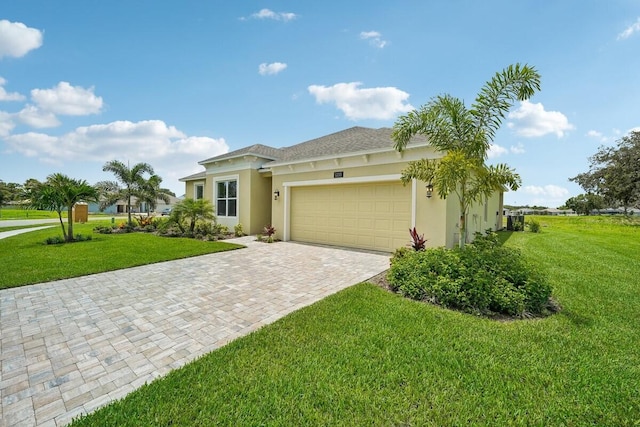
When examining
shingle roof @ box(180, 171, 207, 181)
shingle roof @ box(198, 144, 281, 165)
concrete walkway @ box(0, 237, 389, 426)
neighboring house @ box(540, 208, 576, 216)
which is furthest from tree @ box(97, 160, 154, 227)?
neighboring house @ box(540, 208, 576, 216)

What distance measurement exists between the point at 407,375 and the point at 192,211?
1235cm

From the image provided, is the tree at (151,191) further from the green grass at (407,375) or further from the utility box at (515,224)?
the utility box at (515,224)

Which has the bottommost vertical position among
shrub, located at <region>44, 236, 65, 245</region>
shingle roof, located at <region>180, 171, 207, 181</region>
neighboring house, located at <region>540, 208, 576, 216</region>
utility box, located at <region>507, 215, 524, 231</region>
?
shrub, located at <region>44, 236, 65, 245</region>

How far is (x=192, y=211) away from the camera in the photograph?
495 inches

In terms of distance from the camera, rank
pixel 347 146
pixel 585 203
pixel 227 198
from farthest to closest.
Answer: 1. pixel 585 203
2. pixel 227 198
3. pixel 347 146

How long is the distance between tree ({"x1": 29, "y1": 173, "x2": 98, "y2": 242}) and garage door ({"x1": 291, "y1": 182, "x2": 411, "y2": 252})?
9.07 meters

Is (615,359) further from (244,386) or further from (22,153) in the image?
(22,153)

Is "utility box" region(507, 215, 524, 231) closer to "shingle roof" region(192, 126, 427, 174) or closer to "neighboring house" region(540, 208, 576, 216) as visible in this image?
"shingle roof" region(192, 126, 427, 174)

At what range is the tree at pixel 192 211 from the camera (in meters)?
12.6

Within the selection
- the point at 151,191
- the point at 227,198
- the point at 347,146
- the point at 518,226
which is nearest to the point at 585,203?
the point at 518,226

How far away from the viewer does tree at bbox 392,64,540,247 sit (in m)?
5.04

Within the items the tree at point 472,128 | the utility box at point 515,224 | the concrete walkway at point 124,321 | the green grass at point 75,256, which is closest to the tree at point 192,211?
the green grass at point 75,256

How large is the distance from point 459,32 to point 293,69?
6.05 meters

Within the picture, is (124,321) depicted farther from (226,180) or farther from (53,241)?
(226,180)
